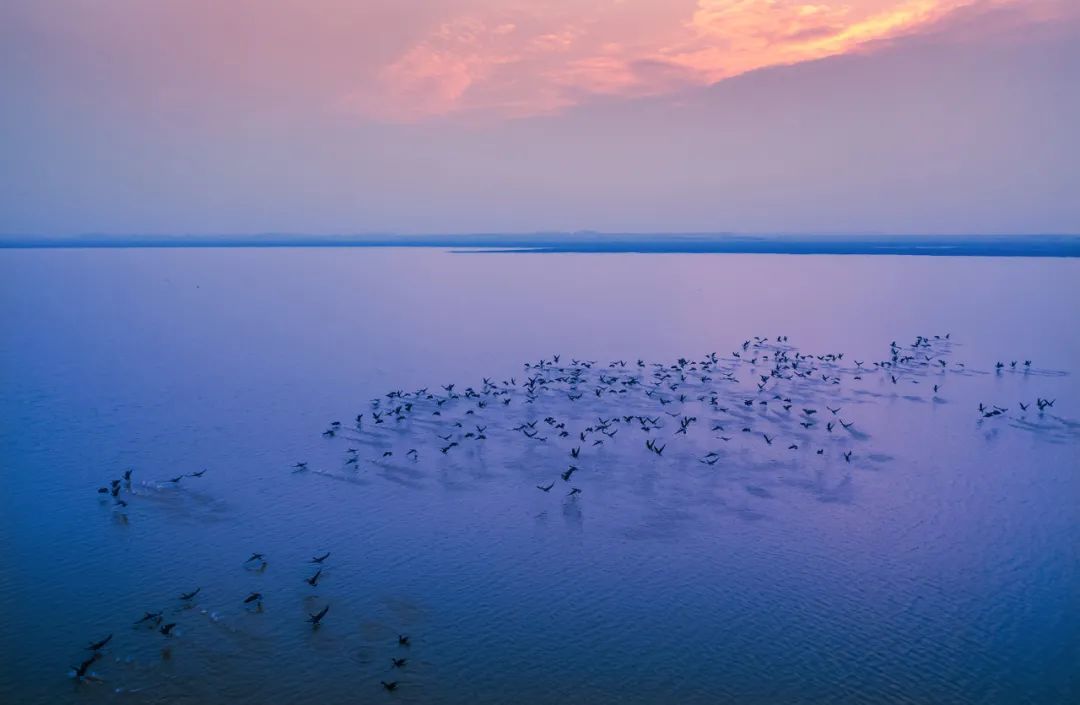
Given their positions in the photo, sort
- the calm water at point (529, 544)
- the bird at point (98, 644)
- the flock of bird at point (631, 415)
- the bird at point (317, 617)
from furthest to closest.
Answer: the flock of bird at point (631, 415)
the bird at point (317, 617)
the bird at point (98, 644)
the calm water at point (529, 544)

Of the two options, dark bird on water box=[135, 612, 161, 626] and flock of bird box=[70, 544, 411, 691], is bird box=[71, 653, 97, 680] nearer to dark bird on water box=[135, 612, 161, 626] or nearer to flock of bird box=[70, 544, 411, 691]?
flock of bird box=[70, 544, 411, 691]

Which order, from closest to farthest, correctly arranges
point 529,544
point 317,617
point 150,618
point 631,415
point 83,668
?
point 83,668 → point 317,617 → point 150,618 → point 529,544 → point 631,415

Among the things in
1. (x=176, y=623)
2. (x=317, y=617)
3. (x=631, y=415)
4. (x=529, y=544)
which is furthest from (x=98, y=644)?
(x=631, y=415)

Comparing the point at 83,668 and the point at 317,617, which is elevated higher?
the point at 317,617

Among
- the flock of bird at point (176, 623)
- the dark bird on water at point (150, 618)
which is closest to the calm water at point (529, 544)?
the flock of bird at point (176, 623)

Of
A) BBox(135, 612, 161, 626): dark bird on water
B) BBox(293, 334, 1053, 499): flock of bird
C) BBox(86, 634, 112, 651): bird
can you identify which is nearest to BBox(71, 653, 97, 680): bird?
BBox(86, 634, 112, 651): bird

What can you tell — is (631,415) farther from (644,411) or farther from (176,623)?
(176,623)

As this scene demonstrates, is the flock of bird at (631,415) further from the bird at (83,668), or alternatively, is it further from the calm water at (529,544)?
the bird at (83,668)
